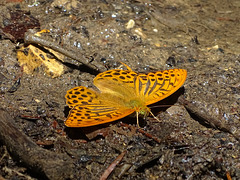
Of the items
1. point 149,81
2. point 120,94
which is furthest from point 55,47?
point 149,81

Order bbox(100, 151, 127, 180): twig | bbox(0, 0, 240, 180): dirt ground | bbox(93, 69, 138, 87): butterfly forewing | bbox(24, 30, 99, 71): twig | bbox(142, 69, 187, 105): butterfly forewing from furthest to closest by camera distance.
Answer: bbox(24, 30, 99, 71): twig < bbox(93, 69, 138, 87): butterfly forewing < bbox(142, 69, 187, 105): butterfly forewing < bbox(0, 0, 240, 180): dirt ground < bbox(100, 151, 127, 180): twig

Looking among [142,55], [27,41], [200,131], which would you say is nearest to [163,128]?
[200,131]

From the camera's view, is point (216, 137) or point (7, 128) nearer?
point (7, 128)

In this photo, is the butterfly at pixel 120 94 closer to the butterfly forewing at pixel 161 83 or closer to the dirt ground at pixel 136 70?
the butterfly forewing at pixel 161 83

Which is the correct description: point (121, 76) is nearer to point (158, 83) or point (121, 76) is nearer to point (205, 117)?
Result: point (158, 83)

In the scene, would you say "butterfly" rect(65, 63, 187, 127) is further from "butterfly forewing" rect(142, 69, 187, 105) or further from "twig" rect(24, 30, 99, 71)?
"twig" rect(24, 30, 99, 71)

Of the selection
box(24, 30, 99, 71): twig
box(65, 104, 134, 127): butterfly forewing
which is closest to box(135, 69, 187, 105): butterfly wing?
box(65, 104, 134, 127): butterfly forewing

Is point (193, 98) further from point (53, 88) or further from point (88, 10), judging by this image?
point (88, 10)
